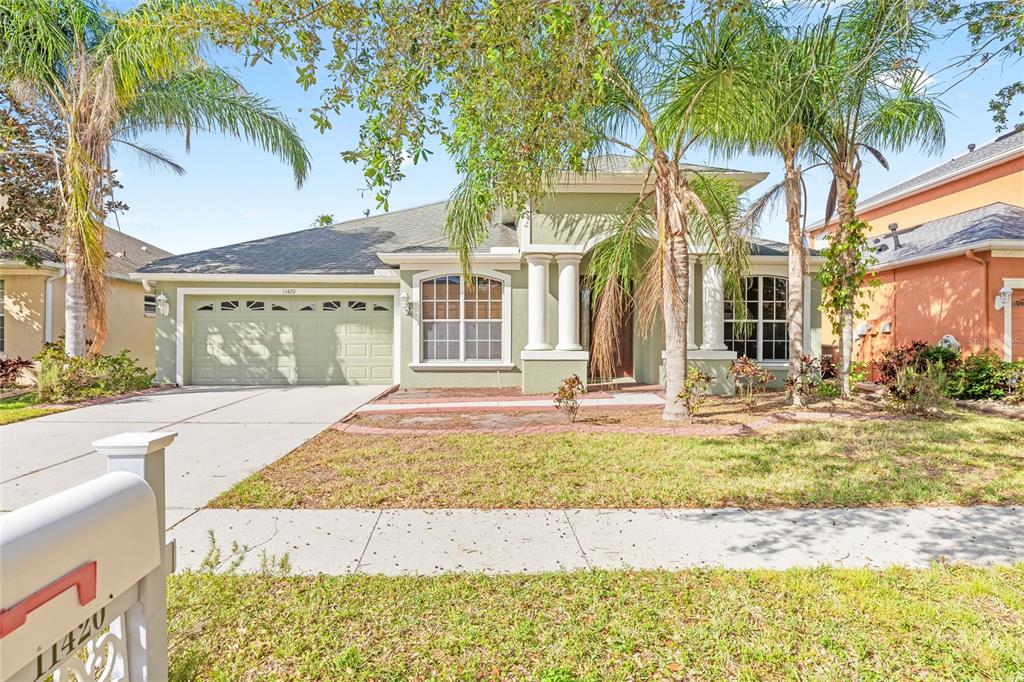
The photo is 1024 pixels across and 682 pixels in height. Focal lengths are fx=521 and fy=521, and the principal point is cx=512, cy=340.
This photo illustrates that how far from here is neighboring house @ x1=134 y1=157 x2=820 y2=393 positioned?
454 inches

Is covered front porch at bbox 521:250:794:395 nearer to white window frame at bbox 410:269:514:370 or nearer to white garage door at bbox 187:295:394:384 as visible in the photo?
white window frame at bbox 410:269:514:370

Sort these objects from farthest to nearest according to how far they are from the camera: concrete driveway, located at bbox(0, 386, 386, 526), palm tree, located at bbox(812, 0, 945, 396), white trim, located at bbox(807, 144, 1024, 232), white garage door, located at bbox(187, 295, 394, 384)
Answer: white trim, located at bbox(807, 144, 1024, 232) < white garage door, located at bbox(187, 295, 394, 384) < palm tree, located at bbox(812, 0, 945, 396) < concrete driveway, located at bbox(0, 386, 386, 526)

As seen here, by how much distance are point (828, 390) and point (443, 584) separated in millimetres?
10495

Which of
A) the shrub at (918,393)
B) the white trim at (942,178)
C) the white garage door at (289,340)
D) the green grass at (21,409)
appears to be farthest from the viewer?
the white trim at (942,178)

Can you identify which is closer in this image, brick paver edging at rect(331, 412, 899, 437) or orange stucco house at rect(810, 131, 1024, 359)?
brick paver edging at rect(331, 412, 899, 437)

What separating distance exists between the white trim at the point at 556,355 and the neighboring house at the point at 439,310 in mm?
23

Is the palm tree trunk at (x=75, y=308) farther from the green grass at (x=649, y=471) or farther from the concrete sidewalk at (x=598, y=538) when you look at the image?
the concrete sidewalk at (x=598, y=538)

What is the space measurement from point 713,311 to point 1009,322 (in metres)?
6.33

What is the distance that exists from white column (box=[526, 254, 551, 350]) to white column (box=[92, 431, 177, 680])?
32.4ft

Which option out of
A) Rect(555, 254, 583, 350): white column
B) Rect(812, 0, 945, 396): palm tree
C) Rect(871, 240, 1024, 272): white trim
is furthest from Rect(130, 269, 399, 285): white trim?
Rect(871, 240, 1024, 272): white trim

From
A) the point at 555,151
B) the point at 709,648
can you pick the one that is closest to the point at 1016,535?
the point at 709,648

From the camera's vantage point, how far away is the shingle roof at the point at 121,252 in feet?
47.3

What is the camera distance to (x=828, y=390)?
36.2ft

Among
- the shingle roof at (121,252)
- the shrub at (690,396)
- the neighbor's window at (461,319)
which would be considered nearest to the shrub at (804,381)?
the shrub at (690,396)
